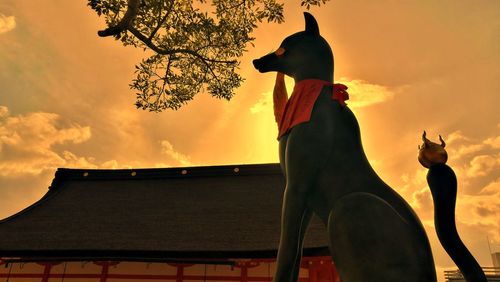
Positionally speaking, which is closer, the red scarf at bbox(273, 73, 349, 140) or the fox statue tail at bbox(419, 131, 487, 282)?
the fox statue tail at bbox(419, 131, 487, 282)

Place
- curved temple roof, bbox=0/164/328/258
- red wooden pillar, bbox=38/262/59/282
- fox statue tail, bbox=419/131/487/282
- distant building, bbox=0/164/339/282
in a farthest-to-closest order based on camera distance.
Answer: red wooden pillar, bbox=38/262/59/282, curved temple roof, bbox=0/164/328/258, distant building, bbox=0/164/339/282, fox statue tail, bbox=419/131/487/282

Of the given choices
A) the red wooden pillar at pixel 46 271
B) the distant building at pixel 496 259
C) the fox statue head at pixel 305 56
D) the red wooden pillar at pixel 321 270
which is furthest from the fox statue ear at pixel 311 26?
the distant building at pixel 496 259

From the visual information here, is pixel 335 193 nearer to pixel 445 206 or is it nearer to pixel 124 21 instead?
pixel 445 206

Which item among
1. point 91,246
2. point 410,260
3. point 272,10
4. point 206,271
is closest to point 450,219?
point 410,260

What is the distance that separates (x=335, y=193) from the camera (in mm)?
1822

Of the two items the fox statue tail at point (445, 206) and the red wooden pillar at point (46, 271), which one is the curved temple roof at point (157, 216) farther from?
the fox statue tail at point (445, 206)

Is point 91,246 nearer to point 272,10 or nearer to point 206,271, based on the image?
point 206,271

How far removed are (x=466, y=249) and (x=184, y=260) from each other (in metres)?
6.91

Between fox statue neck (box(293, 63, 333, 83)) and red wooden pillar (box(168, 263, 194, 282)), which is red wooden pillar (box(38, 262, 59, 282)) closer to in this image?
red wooden pillar (box(168, 263, 194, 282))

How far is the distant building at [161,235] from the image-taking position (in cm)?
762

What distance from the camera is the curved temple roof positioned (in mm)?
7738

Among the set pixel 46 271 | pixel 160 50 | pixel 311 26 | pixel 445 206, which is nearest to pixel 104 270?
pixel 46 271

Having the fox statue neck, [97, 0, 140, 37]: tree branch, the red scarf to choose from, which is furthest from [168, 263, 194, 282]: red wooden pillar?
the fox statue neck

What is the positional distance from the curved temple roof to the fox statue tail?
A: 17.2 ft
